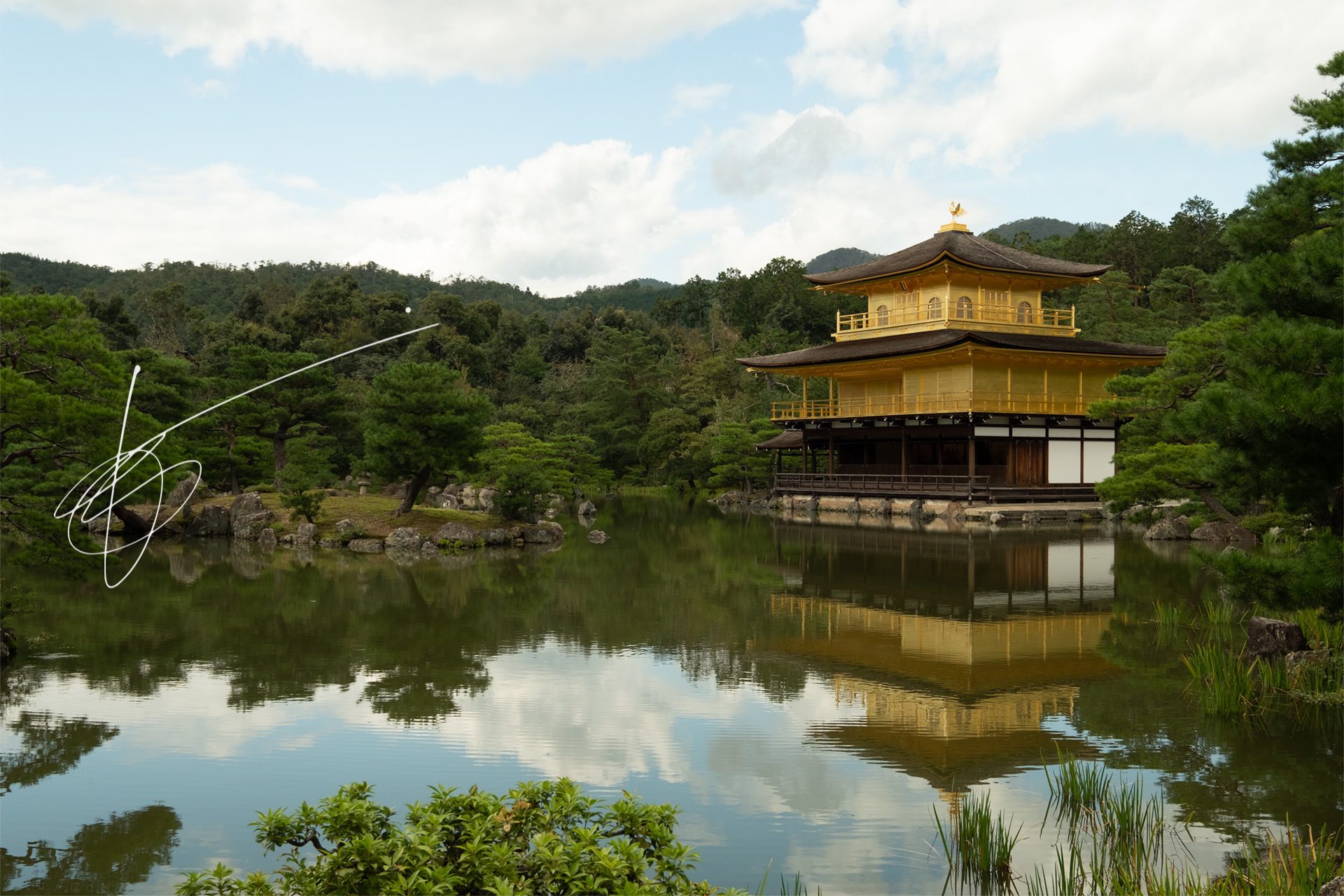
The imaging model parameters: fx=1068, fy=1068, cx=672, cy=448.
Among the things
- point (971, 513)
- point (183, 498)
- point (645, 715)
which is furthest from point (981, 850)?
point (183, 498)

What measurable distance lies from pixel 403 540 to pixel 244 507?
493 cm

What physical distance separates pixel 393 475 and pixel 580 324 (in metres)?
38.5

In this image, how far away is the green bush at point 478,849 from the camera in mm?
3955

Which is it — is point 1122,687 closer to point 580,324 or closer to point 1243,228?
point 1243,228

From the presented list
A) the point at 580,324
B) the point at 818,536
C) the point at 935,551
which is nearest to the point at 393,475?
the point at 818,536

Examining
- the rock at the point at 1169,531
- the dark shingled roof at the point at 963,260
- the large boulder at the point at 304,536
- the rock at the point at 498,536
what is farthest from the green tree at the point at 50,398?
the dark shingled roof at the point at 963,260

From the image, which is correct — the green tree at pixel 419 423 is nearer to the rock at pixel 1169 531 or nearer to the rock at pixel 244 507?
the rock at pixel 244 507

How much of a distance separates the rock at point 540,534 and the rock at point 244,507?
6.10m

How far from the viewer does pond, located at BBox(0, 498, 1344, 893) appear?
5766mm

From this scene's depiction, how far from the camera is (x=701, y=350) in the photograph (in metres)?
52.3

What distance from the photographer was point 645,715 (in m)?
8.20

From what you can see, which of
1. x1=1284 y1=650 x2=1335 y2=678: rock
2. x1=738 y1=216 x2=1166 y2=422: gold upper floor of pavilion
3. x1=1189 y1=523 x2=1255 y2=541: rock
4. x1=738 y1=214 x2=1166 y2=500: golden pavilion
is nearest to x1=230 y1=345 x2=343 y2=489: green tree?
x1=738 y1=214 x2=1166 y2=500: golden pavilion

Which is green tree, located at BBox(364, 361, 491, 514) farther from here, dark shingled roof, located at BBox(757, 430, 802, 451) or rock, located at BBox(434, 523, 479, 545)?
dark shingled roof, located at BBox(757, 430, 802, 451)

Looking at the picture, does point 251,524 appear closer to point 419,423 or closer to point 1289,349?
point 419,423
